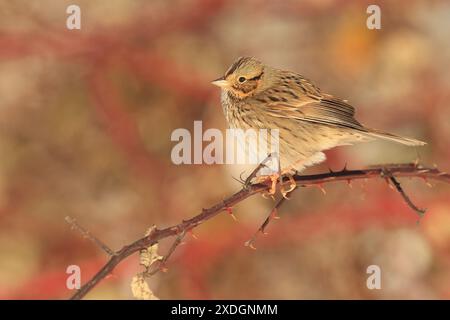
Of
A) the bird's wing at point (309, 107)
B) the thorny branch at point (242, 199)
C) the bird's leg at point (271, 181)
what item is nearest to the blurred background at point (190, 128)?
the bird's wing at point (309, 107)

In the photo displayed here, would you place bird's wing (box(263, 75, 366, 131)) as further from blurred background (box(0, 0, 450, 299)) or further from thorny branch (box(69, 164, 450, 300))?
blurred background (box(0, 0, 450, 299))

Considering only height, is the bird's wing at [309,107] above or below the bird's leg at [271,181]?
above

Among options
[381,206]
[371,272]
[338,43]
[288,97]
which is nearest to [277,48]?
[338,43]

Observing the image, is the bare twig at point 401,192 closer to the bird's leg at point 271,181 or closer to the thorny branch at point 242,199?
the thorny branch at point 242,199

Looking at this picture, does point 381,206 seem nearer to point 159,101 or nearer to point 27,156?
point 159,101

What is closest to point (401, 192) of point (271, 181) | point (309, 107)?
point (271, 181)

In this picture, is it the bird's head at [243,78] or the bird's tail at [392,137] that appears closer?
the bird's tail at [392,137]

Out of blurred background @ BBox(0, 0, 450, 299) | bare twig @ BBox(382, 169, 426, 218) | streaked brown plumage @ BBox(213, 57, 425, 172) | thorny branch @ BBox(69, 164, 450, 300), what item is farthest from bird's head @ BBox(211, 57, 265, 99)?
blurred background @ BBox(0, 0, 450, 299)
